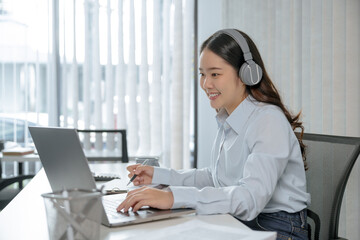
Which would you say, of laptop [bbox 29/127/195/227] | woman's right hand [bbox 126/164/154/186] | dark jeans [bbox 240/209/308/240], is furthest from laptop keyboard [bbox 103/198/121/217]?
dark jeans [bbox 240/209/308/240]

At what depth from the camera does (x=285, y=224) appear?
1281 millimetres

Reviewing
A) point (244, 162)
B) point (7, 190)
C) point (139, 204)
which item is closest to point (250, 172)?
point (244, 162)

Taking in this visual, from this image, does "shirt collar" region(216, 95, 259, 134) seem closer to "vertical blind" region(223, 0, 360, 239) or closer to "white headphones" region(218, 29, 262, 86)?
"white headphones" region(218, 29, 262, 86)

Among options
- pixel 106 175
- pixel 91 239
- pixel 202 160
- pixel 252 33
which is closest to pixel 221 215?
pixel 91 239

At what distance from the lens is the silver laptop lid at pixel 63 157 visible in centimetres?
94

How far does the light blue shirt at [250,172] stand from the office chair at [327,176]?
0.06 m

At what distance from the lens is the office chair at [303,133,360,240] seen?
1.25m

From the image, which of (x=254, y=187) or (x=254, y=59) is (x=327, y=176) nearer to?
(x=254, y=187)

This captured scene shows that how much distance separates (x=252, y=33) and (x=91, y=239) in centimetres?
256

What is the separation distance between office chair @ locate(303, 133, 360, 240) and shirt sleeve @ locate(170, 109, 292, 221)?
0.15 metres

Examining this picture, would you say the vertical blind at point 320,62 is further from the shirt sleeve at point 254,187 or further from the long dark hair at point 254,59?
the shirt sleeve at point 254,187

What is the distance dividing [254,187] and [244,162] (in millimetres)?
219

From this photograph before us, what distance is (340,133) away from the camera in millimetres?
2092

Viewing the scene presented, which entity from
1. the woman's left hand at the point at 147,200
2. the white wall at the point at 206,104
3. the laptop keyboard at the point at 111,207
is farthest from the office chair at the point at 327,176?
the white wall at the point at 206,104
